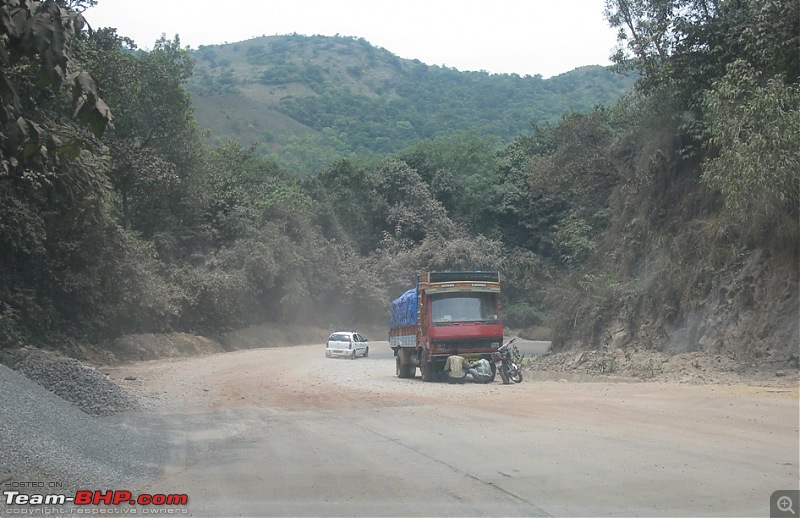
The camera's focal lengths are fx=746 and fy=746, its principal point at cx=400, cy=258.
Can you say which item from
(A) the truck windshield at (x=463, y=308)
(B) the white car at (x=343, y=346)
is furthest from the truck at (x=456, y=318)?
(B) the white car at (x=343, y=346)

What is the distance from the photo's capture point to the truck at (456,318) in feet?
79.6

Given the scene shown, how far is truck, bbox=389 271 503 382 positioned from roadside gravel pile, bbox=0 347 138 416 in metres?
10.4

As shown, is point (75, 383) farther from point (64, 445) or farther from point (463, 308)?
point (463, 308)

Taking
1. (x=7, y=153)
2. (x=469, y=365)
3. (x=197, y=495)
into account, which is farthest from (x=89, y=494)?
(x=469, y=365)

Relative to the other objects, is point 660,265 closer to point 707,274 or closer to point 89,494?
point 707,274

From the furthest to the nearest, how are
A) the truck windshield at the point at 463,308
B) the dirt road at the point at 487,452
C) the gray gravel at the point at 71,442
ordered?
the truck windshield at the point at 463,308 < the gray gravel at the point at 71,442 < the dirt road at the point at 487,452

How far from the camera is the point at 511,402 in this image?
17281 millimetres

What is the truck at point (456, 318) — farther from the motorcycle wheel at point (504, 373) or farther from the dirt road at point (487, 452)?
the dirt road at point (487, 452)

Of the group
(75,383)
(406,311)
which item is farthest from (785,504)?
(406,311)

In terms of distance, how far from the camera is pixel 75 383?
1619cm

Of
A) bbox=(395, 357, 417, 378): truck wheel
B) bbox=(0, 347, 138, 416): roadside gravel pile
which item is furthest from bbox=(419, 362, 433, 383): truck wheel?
bbox=(0, 347, 138, 416): roadside gravel pile

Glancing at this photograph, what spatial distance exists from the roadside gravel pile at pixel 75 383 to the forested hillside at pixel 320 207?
3908mm

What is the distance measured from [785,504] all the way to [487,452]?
4209mm

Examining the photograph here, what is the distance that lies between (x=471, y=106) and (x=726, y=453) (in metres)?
134
